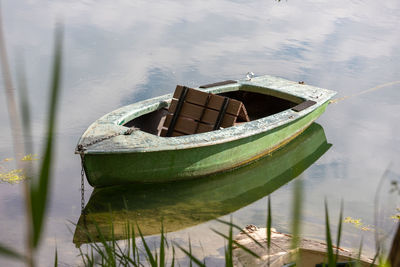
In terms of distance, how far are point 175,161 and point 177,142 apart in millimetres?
237

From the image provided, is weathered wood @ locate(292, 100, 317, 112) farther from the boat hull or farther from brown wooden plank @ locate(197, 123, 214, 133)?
brown wooden plank @ locate(197, 123, 214, 133)

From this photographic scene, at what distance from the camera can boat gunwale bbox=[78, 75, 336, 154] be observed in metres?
5.71

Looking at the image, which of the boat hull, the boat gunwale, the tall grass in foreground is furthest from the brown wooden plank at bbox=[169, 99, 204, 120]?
the tall grass in foreground

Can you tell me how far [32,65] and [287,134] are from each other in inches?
192

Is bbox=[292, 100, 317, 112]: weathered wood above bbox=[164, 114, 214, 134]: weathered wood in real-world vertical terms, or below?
above

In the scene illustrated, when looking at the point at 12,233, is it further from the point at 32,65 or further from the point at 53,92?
the point at 32,65

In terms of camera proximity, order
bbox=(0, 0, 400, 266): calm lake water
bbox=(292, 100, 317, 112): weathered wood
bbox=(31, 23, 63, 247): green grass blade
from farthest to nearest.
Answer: bbox=(292, 100, 317, 112): weathered wood < bbox=(0, 0, 400, 266): calm lake water < bbox=(31, 23, 63, 247): green grass blade

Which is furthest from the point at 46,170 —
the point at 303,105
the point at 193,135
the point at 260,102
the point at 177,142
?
the point at 260,102

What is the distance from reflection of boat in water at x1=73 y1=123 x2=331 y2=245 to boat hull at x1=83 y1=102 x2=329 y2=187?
0.12 m

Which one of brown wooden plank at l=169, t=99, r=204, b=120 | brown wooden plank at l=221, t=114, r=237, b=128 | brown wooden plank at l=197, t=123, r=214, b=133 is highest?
brown wooden plank at l=169, t=99, r=204, b=120

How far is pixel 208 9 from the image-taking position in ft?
55.3

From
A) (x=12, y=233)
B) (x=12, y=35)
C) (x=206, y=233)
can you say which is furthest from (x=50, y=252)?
(x=12, y=35)

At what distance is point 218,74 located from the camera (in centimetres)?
1092

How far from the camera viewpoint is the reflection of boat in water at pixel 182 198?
550 centimetres
